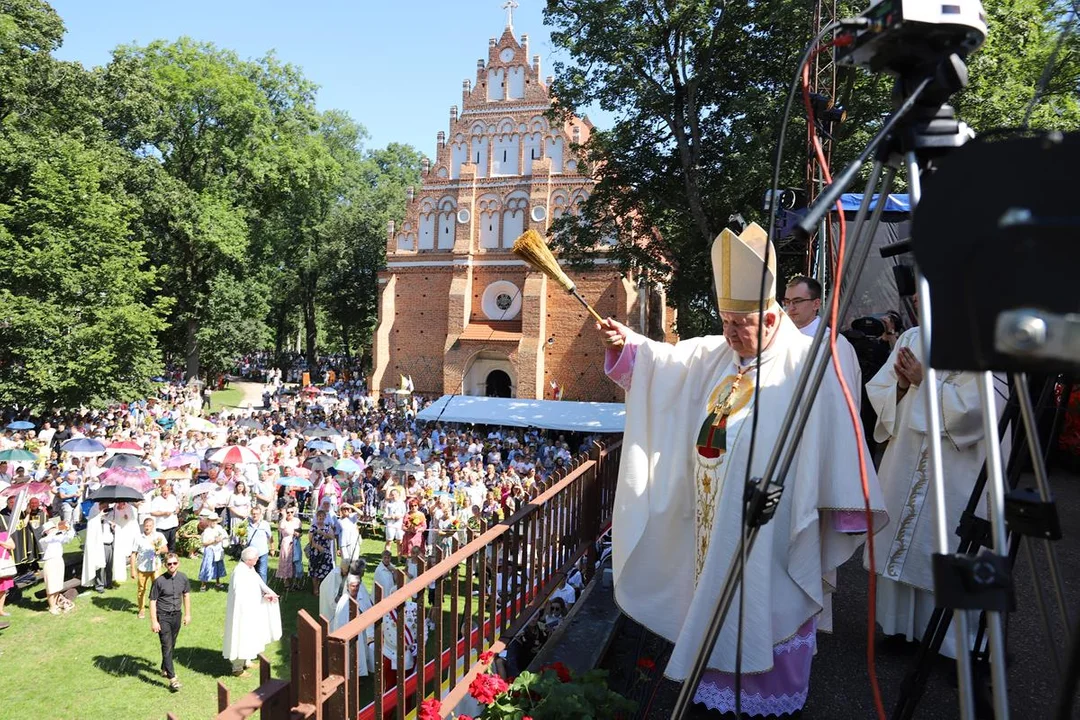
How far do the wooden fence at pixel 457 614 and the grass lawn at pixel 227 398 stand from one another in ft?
99.6

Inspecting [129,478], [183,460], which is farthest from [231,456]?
[129,478]

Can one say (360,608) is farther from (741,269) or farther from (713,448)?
(741,269)

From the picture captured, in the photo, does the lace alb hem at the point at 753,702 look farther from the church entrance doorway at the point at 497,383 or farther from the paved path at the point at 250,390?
the paved path at the point at 250,390

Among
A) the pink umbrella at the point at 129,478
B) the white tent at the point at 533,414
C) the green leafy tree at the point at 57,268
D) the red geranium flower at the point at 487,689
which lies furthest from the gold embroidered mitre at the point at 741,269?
the green leafy tree at the point at 57,268

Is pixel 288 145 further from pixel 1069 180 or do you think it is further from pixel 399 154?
pixel 1069 180

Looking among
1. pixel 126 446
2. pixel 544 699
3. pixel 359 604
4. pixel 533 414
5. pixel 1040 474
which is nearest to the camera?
pixel 1040 474

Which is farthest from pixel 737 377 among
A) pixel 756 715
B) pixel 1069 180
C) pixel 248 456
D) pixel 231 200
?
pixel 231 200

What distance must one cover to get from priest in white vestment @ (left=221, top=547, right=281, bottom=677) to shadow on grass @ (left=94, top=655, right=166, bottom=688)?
70 cm

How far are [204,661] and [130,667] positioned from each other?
2.46 feet

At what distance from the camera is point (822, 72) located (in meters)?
9.41

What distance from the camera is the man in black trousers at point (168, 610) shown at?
7.31 m

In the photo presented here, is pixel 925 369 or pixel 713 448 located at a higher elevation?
pixel 925 369

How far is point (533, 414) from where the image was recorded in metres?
20.2

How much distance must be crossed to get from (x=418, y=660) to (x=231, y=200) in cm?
2952
